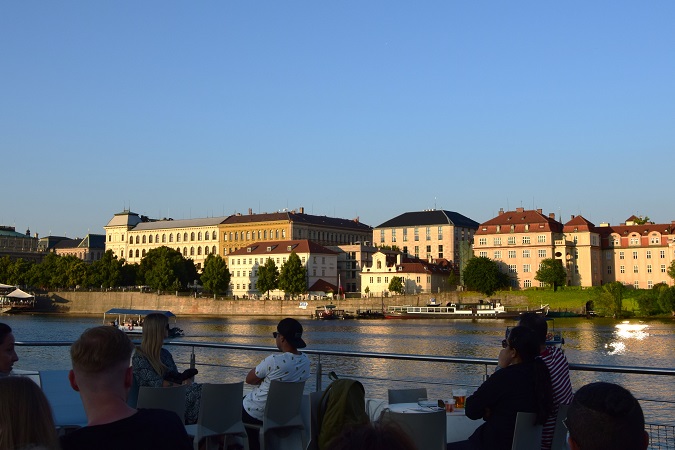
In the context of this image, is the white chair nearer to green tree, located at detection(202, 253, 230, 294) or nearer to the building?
green tree, located at detection(202, 253, 230, 294)

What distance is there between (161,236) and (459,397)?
126565 millimetres

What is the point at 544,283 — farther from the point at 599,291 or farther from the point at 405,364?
the point at 405,364

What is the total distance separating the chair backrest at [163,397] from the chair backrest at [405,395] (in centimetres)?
175

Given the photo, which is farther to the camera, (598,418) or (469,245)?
(469,245)

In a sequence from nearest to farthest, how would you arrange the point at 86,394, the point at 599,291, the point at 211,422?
the point at 86,394
the point at 211,422
the point at 599,291

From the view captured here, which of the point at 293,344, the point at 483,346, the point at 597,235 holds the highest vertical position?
the point at 597,235

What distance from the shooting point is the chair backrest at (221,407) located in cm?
646

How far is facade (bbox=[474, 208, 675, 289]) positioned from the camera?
9275cm

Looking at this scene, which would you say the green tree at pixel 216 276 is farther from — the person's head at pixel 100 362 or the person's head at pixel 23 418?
the person's head at pixel 23 418

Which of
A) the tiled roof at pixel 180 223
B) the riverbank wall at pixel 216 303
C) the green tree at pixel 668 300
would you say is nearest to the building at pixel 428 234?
the riverbank wall at pixel 216 303

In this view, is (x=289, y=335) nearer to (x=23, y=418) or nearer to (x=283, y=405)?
(x=283, y=405)

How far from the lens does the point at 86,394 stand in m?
3.32

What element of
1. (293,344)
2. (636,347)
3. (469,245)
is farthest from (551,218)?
→ (293,344)

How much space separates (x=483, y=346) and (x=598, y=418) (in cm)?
4413
